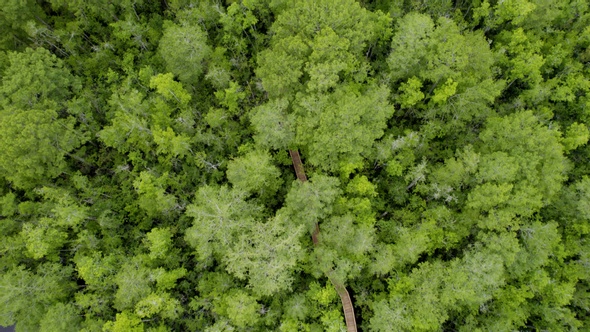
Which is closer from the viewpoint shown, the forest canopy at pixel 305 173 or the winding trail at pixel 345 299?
the forest canopy at pixel 305 173

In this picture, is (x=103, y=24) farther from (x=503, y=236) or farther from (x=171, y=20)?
(x=503, y=236)

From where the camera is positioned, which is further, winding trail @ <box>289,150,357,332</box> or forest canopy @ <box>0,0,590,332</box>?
winding trail @ <box>289,150,357,332</box>

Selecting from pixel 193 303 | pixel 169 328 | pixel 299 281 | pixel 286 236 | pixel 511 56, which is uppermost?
pixel 511 56

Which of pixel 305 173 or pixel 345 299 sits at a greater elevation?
pixel 305 173

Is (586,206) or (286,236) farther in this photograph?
(586,206)

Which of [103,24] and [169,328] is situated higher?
[103,24]

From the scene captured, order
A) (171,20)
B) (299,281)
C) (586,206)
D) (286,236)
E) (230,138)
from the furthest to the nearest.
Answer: (171,20) → (230,138) → (299,281) → (586,206) → (286,236)

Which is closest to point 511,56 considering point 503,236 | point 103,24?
point 503,236

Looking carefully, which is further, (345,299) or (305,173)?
(305,173)
